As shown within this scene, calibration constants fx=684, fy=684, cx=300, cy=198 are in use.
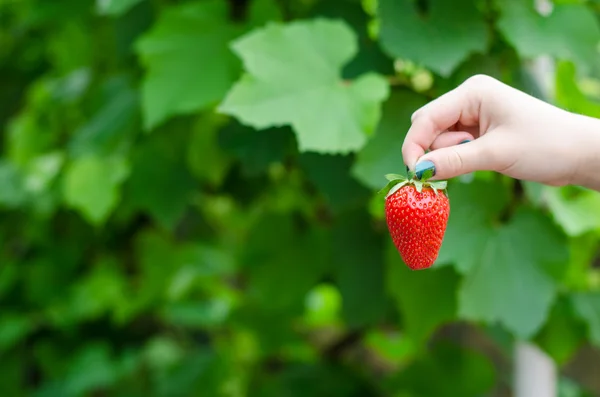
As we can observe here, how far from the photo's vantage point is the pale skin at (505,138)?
0.30 meters

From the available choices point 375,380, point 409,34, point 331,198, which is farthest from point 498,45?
point 375,380

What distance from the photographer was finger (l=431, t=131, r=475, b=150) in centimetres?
32

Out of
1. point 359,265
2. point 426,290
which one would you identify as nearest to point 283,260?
point 359,265

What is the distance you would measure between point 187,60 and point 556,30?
14.0 inches

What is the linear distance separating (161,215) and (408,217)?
0.55 m

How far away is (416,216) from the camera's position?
0.33m

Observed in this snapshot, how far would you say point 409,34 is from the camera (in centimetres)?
60

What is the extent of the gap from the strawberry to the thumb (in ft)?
0.08

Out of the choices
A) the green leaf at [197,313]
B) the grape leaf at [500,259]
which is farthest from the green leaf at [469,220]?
the green leaf at [197,313]

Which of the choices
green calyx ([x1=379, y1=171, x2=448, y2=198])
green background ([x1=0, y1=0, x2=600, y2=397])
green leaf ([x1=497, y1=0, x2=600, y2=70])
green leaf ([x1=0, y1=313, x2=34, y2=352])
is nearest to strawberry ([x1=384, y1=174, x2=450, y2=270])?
green calyx ([x1=379, y1=171, x2=448, y2=198])

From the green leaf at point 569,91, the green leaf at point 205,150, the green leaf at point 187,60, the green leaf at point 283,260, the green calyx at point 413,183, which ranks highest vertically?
the green calyx at point 413,183

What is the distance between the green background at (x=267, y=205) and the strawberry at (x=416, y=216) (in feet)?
0.63

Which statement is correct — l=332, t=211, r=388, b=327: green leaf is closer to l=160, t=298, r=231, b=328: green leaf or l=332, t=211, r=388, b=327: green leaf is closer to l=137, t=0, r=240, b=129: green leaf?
l=137, t=0, r=240, b=129: green leaf

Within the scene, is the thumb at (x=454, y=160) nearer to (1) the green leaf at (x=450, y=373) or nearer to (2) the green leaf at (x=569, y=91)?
(2) the green leaf at (x=569, y=91)
